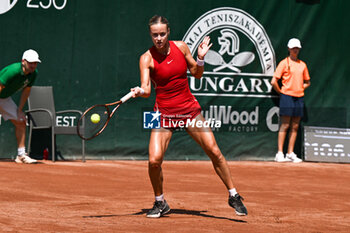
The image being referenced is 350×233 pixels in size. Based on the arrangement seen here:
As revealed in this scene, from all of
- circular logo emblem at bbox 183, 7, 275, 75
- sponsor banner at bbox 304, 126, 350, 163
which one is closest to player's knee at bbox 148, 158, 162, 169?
circular logo emblem at bbox 183, 7, 275, 75

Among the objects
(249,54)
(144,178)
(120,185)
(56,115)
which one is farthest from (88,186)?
(249,54)

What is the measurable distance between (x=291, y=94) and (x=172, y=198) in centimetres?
471

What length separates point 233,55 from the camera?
1091cm

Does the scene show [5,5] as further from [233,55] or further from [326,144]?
[326,144]

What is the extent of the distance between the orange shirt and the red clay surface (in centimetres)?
132

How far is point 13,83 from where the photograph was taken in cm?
902

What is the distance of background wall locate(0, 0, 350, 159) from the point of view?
32.8 ft

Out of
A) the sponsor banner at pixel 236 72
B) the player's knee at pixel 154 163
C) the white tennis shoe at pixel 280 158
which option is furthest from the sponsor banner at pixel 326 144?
the player's knee at pixel 154 163

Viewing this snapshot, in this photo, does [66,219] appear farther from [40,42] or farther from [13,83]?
[40,42]

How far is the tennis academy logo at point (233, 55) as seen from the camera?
10.7 meters

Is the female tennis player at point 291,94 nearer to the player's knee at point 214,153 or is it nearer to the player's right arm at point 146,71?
the player's knee at point 214,153

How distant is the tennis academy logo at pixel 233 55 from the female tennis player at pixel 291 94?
0.23 m

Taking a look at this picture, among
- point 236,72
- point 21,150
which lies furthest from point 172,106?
point 236,72

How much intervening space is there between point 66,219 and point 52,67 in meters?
5.03
